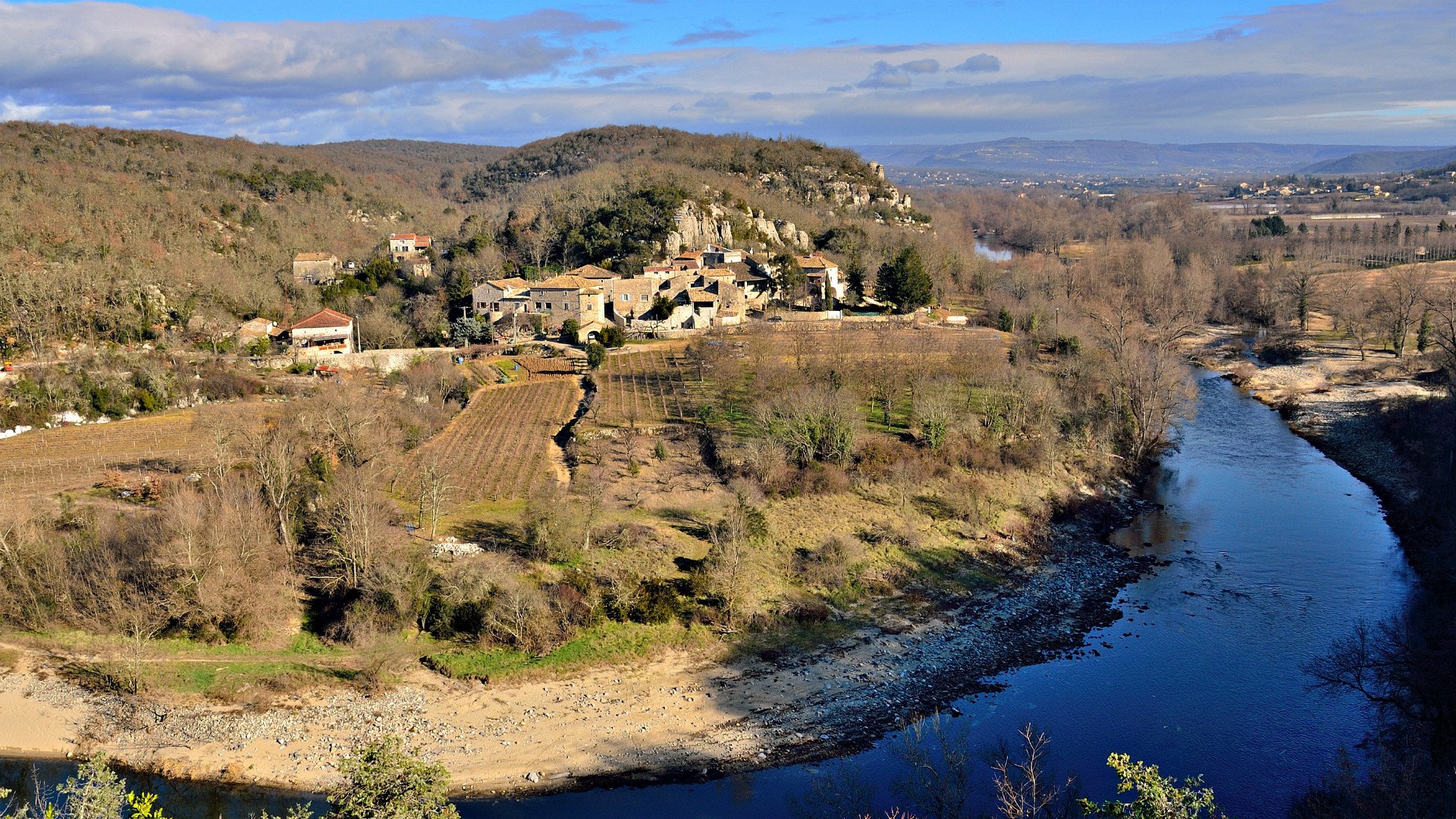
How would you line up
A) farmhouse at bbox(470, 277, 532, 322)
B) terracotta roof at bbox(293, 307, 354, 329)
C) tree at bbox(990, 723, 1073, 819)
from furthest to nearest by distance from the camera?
farmhouse at bbox(470, 277, 532, 322) → terracotta roof at bbox(293, 307, 354, 329) → tree at bbox(990, 723, 1073, 819)

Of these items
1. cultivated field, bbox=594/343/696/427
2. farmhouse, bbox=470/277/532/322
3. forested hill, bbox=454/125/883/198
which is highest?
forested hill, bbox=454/125/883/198

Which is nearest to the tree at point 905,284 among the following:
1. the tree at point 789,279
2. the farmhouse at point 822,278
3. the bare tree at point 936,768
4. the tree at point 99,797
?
the farmhouse at point 822,278

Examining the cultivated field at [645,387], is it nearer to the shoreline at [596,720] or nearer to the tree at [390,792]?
the shoreline at [596,720]

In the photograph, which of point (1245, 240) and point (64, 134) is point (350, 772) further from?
point (1245, 240)

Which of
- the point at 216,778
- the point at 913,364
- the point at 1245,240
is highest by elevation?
the point at 1245,240

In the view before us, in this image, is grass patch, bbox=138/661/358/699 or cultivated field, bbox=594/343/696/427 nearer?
grass patch, bbox=138/661/358/699

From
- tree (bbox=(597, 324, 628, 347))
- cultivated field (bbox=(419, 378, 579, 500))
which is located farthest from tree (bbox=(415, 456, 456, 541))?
tree (bbox=(597, 324, 628, 347))

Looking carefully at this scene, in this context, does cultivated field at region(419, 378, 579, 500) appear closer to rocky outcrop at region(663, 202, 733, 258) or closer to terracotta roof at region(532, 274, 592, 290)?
terracotta roof at region(532, 274, 592, 290)

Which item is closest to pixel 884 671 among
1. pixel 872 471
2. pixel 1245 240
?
pixel 872 471
